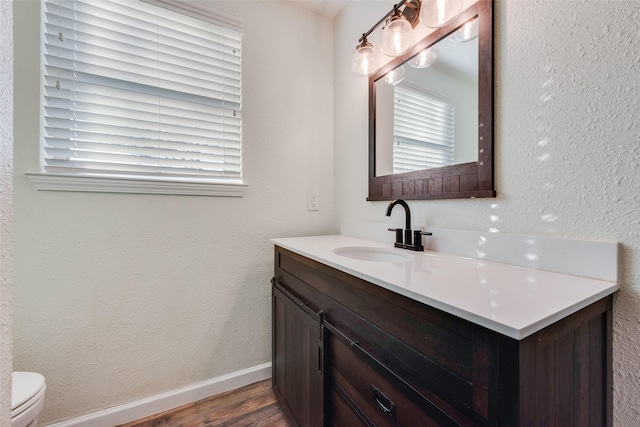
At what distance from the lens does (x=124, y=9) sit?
1.33 metres

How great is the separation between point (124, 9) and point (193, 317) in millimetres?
1634

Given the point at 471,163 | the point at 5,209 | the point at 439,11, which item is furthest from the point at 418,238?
the point at 5,209

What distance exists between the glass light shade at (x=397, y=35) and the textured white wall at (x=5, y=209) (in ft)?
3.98

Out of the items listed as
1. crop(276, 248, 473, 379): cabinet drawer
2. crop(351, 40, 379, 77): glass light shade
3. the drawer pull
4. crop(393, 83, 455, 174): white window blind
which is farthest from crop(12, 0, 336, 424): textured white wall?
the drawer pull

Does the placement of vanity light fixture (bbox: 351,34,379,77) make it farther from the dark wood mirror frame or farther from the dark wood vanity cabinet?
the dark wood vanity cabinet

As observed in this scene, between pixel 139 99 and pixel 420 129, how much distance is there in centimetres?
143

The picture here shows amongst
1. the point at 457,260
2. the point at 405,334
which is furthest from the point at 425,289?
the point at 457,260

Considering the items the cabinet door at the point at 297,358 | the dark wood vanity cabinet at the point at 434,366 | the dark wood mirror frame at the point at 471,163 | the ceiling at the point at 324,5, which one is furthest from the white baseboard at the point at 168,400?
the ceiling at the point at 324,5

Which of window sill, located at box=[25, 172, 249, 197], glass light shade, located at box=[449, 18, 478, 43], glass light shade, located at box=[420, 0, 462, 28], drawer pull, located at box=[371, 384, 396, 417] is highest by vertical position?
glass light shade, located at box=[420, 0, 462, 28]

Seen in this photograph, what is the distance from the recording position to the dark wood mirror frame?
0.95 metres

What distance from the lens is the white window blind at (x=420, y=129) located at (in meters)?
1.13

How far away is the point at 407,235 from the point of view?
1.20 metres

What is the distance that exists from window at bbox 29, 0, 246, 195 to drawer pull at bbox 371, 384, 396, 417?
4.01ft

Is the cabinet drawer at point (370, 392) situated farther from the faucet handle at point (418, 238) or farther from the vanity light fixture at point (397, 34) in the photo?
the vanity light fixture at point (397, 34)
